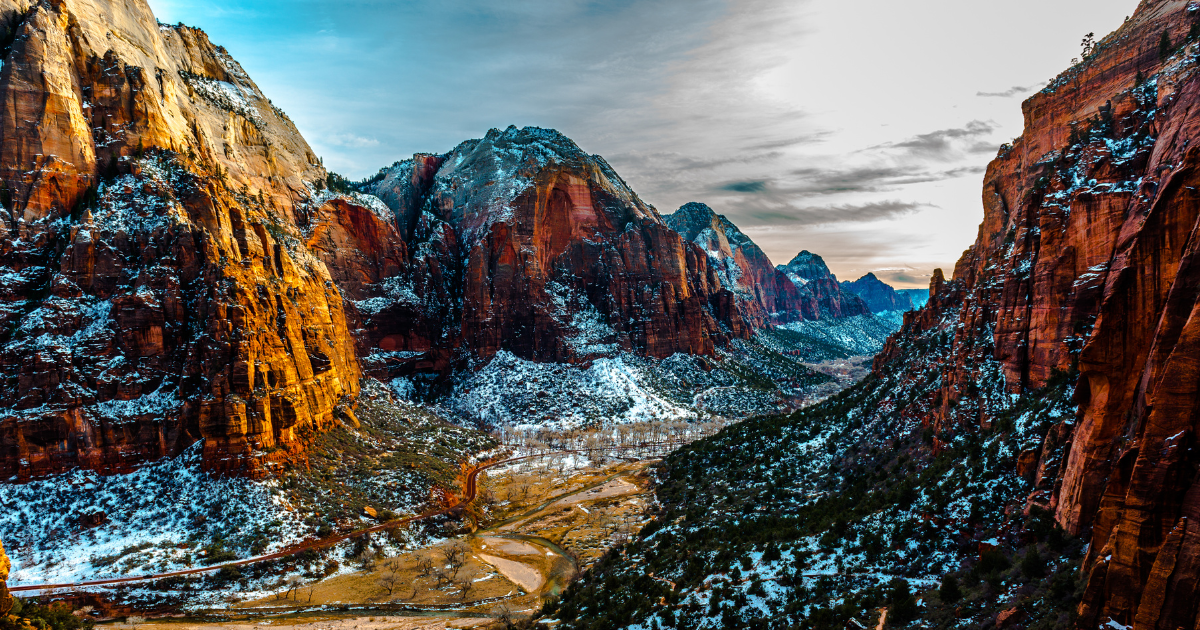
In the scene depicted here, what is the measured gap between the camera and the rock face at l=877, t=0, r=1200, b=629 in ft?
45.4

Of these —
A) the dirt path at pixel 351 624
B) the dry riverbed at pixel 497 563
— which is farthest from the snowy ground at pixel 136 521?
the dry riverbed at pixel 497 563

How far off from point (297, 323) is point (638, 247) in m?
104

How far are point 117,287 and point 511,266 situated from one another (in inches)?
3620

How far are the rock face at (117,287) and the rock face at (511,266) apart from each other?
53.1m

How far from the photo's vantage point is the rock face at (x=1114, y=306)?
13852 millimetres

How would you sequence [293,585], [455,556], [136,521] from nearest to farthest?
[293,585] < [136,521] < [455,556]

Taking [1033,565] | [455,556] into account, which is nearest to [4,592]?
[455,556]

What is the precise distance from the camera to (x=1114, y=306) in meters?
18.5

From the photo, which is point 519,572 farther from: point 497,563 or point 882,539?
point 882,539

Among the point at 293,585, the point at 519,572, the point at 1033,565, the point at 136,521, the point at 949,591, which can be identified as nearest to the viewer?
the point at 1033,565

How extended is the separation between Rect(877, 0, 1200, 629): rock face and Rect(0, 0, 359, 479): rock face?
224ft

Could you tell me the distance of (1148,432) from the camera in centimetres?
1442

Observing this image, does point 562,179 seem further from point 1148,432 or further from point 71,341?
point 1148,432

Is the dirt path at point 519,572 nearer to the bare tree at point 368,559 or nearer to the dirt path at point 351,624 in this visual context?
the dirt path at point 351,624
